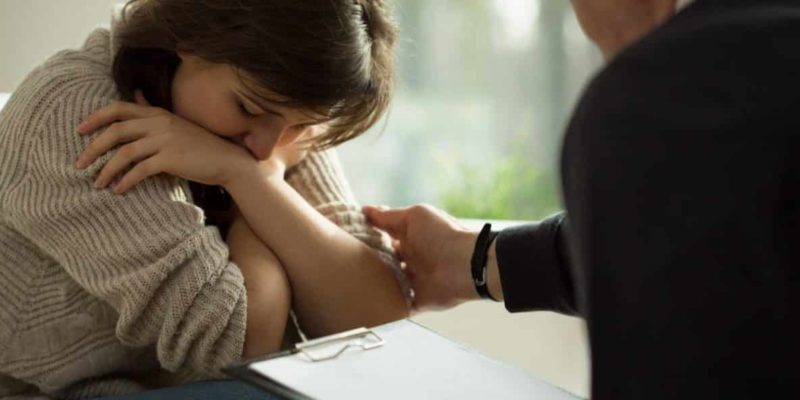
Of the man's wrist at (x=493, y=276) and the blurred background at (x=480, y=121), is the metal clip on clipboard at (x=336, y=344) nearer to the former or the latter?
the man's wrist at (x=493, y=276)

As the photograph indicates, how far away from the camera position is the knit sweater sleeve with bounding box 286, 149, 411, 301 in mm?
1140

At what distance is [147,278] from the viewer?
35.3 inches

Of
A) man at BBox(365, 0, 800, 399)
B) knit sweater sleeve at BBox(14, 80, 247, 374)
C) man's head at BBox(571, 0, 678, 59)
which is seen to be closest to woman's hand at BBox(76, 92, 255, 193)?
knit sweater sleeve at BBox(14, 80, 247, 374)

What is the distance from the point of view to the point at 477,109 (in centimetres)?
197

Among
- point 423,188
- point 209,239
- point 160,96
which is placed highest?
point 160,96

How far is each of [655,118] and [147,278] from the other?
0.56 m

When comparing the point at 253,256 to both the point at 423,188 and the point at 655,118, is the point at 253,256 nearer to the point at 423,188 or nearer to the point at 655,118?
the point at 655,118

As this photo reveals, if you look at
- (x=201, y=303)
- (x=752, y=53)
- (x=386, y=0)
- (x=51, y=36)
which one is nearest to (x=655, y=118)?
(x=752, y=53)

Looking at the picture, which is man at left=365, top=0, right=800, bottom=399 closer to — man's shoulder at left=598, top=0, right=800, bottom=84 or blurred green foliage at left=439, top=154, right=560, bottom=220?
man's shoulder at left=598, top=0, right=800, bottom=84

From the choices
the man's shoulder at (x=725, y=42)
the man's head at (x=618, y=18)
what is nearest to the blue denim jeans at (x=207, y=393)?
the man's head at (x=618, y=18)

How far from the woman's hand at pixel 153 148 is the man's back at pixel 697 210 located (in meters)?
0.56

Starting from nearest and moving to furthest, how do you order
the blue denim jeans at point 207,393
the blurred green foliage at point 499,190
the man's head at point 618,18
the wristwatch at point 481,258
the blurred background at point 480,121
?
the man's head at point 618,18 < the blue denim jeans at point 207,393 < the wristwatch at point 481,258 < the blurred background at point 480,121 < the blurred green foliage at point 499,190

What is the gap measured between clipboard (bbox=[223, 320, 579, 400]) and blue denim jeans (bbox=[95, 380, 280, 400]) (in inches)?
4.6

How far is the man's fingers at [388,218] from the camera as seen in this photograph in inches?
47.3
